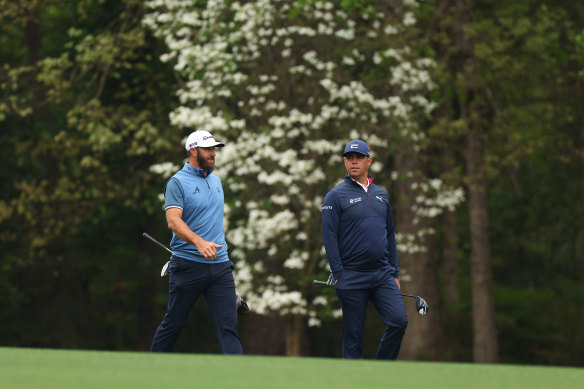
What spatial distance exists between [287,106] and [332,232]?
6.44m

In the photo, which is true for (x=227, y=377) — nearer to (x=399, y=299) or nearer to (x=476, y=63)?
(x=399, y=299)

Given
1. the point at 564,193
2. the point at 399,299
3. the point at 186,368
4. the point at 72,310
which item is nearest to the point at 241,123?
the point at 399,299

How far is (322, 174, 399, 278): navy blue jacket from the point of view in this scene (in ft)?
24.9

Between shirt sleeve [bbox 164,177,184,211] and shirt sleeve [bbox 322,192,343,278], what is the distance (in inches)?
45.0

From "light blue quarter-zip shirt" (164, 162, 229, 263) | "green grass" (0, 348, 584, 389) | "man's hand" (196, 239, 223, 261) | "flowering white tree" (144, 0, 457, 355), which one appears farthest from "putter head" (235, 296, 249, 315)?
"flowering white tree" (144, 0, 457, 355)

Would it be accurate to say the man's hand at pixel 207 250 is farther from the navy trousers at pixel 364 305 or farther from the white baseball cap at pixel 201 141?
the navy trousers at pixel 364 305

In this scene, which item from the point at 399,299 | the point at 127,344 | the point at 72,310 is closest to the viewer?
the point at 399,299

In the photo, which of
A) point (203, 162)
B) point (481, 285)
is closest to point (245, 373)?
point (203, 162)

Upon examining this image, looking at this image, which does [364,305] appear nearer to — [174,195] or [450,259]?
[174,195]

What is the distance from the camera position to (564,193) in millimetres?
27484

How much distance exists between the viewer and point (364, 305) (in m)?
7.70

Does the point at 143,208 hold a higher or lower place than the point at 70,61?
lower

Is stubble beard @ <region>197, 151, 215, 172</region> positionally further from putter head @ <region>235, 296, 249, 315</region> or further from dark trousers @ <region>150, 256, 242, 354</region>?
putter head @ <region>235, 296, 249, 315</region>

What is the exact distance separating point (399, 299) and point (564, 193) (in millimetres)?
20931
